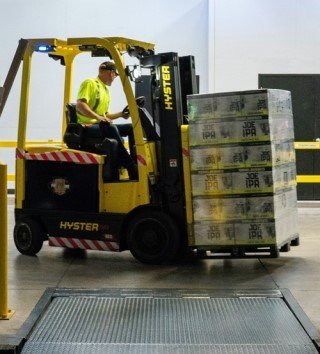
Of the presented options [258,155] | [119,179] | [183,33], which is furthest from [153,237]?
[183,33]

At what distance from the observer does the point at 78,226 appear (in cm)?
809

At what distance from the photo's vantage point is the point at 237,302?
630 centimetres

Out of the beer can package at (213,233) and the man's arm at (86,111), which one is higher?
the man's arm at (86,111)

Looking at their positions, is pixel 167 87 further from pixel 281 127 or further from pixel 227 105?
pixel 281 127

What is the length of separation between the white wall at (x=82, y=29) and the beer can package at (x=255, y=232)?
711 centimetres

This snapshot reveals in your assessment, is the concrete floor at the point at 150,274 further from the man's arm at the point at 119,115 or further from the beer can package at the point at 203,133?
the man's arm at the point at 119,115

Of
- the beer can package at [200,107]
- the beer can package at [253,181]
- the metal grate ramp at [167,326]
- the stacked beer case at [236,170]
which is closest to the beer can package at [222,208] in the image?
the stacked beer case at [236,170]

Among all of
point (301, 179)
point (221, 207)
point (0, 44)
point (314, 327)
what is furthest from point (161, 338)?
point (0, 44)

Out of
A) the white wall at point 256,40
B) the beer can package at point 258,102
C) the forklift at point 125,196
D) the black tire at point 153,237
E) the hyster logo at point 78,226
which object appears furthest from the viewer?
the white wall at point 256,40

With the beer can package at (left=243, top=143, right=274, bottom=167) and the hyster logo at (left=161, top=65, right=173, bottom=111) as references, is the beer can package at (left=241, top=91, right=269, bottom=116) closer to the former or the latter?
the beer can package at (left=243, top=143, right=274, bottom=167)

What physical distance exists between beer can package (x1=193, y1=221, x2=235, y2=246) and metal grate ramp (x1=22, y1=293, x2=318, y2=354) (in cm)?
113

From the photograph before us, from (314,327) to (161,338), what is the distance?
45.7 inches

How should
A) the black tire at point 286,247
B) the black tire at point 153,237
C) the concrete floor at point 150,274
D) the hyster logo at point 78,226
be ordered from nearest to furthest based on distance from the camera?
the concrete floor at point 150,274
the black tire at point 153,237
the black tire at point 286,247
the hyster logo at point 78,226

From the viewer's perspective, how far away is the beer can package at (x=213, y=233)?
24.6 feet
